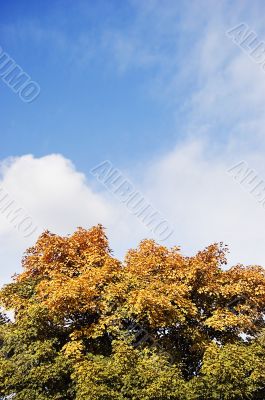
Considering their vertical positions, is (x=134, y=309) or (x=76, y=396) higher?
(x=134, y=309)

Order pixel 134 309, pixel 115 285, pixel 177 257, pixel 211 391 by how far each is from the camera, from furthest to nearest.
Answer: pixel 177 257 < pixel 115 285 < pixel 134 309 < pixel 211 391

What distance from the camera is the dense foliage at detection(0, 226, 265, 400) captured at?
1381cm

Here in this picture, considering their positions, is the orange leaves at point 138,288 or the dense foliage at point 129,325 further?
the orange leaves at point 138,288

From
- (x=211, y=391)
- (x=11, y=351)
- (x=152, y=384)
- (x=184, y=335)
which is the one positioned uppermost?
(x=184, y=335)

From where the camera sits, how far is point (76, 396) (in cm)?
1354

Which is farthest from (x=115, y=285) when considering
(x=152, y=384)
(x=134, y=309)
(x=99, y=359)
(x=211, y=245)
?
(x=211, y=245)

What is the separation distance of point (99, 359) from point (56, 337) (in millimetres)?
2081

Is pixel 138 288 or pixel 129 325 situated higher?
pixel 138 288

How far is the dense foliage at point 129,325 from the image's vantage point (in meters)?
13.8

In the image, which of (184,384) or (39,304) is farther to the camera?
(39,304)

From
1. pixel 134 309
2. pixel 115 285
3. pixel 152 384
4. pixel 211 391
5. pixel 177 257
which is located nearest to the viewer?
pixel 152 384

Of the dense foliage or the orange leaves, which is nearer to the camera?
the dense foliage

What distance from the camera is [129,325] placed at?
1614cm

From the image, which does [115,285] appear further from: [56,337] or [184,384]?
[184,384]
